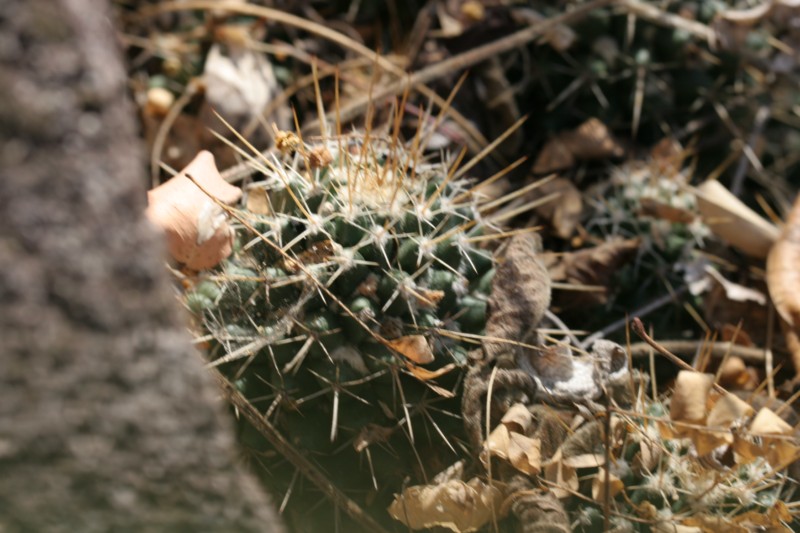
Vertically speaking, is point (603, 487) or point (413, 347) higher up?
point (413, 347)

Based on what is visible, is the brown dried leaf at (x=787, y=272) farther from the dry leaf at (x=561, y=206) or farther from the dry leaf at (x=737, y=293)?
the dry leaf at (x=561, y=206)

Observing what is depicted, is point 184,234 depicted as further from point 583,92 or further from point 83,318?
point 583,92

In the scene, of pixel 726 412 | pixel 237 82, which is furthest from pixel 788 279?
pixel 237 82

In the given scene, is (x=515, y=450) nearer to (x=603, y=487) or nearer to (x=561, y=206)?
(x=603, y=487)

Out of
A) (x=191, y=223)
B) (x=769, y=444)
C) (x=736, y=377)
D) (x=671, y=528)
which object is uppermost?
(x=191, y=223)

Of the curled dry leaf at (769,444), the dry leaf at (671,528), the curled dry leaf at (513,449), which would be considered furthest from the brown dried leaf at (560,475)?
the curled dry leaf at (769,444)

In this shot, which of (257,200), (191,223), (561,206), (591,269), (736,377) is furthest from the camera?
(561,206)

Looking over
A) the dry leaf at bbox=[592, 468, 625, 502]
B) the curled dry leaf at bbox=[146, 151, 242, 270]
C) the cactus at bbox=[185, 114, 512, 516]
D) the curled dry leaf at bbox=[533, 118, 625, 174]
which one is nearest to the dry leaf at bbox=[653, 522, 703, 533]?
the dry leaf at bbox=[592, 468, 625, 502]
